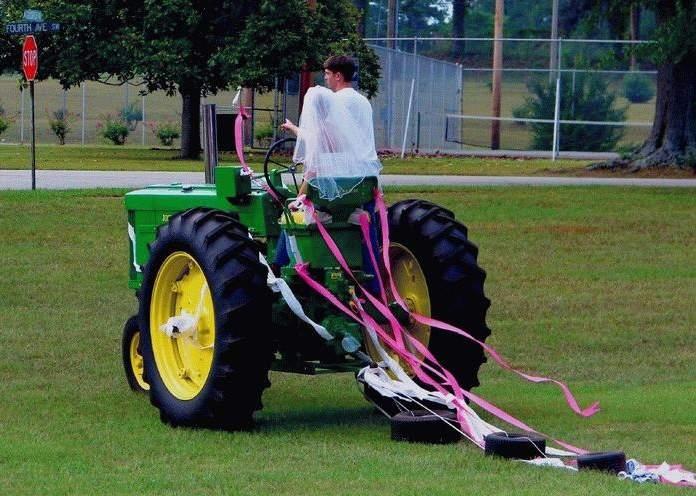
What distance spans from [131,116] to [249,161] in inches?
938

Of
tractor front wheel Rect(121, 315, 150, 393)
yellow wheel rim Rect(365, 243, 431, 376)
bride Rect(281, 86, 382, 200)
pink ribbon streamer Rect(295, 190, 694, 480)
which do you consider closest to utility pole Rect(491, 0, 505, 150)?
tractor front wheel Rect(121, 315, 150, 393)

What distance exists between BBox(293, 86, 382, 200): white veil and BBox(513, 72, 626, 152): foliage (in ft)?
111

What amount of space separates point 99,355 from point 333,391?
2.26 m

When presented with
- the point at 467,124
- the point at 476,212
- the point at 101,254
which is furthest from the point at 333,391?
the point at 467,124

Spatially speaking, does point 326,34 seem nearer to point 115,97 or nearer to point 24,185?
point 24,185

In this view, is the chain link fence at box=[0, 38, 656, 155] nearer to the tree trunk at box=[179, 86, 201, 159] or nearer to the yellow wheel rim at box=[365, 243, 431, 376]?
the tree trunk at box=[179, 86, 201, 159]

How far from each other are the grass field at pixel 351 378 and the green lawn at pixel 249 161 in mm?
7918

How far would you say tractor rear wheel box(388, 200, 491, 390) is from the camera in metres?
9.72

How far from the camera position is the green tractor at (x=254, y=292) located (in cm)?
881

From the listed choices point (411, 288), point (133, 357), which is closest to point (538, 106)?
point (133, 357)

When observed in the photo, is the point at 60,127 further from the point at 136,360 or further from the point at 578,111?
the point at 136,360

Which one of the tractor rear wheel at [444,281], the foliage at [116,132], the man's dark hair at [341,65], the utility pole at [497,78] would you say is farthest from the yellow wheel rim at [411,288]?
the foliage at [116,132]

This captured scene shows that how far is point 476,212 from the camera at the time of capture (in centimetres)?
2261

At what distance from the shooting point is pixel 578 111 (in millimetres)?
43156
